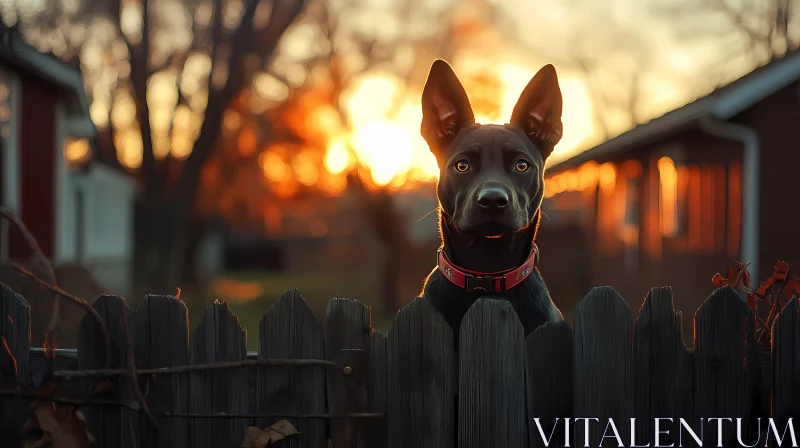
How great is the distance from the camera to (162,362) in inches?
126

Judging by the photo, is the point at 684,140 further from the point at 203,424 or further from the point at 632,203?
the point at 203,424

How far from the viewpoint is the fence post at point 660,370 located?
305 centimetres

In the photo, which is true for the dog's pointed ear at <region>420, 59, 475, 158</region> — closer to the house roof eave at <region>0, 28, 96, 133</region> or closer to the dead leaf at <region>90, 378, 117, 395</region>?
the dead leaf at <region>90, 378, 117, 395</region>

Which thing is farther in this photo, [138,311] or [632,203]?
[632,203]

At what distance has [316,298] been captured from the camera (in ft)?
77.1

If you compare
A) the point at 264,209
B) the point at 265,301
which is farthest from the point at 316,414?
the point at 264,209

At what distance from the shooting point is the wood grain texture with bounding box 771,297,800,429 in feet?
10.0

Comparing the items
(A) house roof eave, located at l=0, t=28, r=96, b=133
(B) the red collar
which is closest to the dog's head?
(B) the red collar

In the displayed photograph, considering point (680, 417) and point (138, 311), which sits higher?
point (138, 311)

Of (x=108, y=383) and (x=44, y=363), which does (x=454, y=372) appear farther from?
(x=44, y=363)

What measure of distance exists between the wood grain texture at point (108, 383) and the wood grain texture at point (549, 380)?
5.31ft

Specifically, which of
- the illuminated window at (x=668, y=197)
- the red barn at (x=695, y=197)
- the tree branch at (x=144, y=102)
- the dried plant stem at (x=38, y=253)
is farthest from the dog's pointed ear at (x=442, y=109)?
the tree branch at (x=144, y=102)

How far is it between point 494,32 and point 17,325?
67.4 feet

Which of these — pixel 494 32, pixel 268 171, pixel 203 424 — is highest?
pixel 494 32
